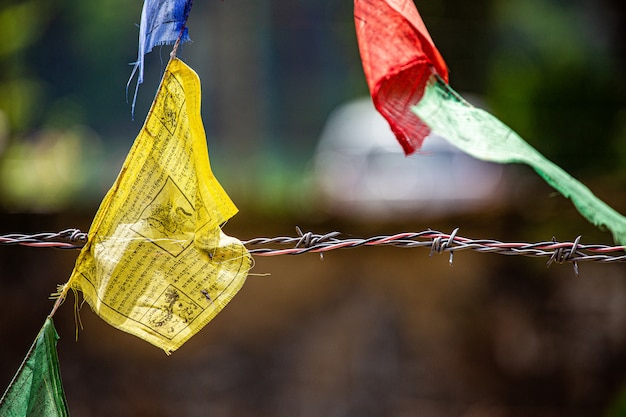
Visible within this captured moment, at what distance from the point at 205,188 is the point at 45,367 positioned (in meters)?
0.41

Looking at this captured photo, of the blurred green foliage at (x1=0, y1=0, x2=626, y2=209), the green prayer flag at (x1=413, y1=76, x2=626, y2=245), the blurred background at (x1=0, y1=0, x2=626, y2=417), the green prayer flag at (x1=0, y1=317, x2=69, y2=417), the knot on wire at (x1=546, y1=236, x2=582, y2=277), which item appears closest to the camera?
the green prayer flag at (x1=0, y1=317, x2=69, y2=417)

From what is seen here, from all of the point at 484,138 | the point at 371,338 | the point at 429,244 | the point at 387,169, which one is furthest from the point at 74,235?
the point at 387,169

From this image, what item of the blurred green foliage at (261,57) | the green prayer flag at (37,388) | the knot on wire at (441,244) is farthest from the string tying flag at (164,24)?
the blurred green foliage at (261,57)

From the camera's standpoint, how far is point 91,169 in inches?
266

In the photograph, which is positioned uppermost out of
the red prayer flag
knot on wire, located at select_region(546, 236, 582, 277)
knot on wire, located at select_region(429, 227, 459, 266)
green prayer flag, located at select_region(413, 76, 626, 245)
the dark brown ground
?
the red prayer flag

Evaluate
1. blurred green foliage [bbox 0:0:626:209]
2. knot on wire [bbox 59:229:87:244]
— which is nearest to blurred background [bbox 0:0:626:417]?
knot on wire [bbox 59:229:87:244]

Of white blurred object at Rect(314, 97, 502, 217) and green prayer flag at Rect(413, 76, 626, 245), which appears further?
white blurred object at Rect(314, 97, 502, 217)

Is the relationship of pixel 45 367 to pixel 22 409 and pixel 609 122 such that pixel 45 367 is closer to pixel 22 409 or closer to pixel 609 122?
pixel 22 409

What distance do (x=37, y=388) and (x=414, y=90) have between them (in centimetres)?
88

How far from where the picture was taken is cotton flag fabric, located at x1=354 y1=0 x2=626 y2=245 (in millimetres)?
1498

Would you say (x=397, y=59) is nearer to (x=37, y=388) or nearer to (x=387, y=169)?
(x=37, y=388)

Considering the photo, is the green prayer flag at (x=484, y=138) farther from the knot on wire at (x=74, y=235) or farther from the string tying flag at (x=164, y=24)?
the knot on wire at (x=74, y=235)

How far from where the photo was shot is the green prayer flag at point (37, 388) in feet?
4.26

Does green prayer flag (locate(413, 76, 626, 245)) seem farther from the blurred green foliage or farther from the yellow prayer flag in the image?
the blurred green foliage
